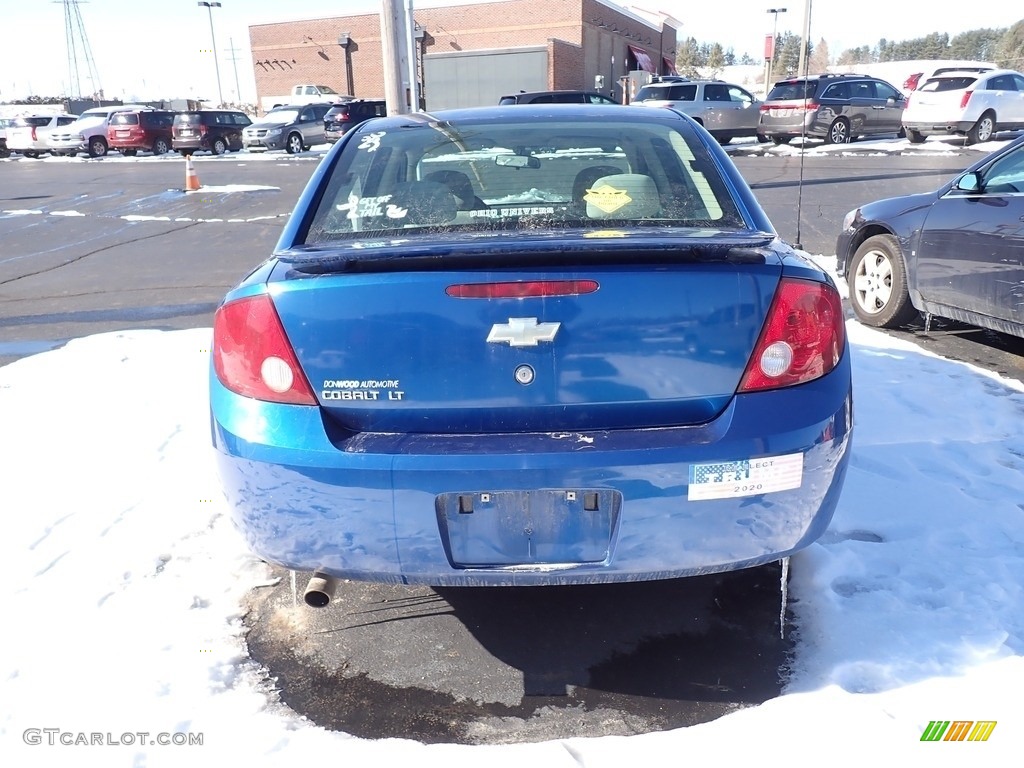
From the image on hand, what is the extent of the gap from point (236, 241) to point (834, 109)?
17.3 metres

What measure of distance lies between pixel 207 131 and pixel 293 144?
3.41 metres

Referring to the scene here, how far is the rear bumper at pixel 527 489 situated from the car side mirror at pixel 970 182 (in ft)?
12.1

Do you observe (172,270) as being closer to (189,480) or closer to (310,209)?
(189,480)

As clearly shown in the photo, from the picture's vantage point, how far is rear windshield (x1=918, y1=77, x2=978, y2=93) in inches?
797

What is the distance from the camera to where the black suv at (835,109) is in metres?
22.0

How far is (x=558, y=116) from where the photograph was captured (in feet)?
11.5

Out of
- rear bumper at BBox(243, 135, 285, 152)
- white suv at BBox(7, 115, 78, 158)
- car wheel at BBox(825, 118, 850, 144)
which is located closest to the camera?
car wheel at BBox(825, 118, 850, 144)

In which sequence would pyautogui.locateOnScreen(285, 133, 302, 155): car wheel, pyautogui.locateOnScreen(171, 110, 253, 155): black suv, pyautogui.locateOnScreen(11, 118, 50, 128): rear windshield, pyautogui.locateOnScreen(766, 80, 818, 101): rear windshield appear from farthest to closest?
pyautogui.locateOnScreen(11, 118, 50, 128): rear windshield → pyautogui.locateOnScreen(171, 110, 253, 155): black suv → pyautogui.locateOnScreen(285, 133, 302, 155): car wheel → pyautogui.locateOnScreen(766, 80, 818, 101): rear windshield

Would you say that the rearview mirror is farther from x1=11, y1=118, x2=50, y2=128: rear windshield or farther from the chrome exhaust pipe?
x1=11, y1=118, x2=50, y2=128: rear windshield

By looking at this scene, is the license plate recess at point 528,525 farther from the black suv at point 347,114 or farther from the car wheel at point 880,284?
the black suv at point 347,114

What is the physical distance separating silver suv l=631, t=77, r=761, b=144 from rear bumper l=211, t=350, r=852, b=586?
23083mm

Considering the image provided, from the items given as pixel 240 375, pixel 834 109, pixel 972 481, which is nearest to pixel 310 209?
pixel 240 375

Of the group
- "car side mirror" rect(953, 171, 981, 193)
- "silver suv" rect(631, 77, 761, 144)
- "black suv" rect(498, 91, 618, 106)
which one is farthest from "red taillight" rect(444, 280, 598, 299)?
"silver suv" rect(631, 77, 761, 144)

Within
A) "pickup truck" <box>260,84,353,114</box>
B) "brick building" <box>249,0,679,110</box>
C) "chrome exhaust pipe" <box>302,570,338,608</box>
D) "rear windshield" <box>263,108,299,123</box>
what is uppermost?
"brick building" <box>249,0,679,110</box>
